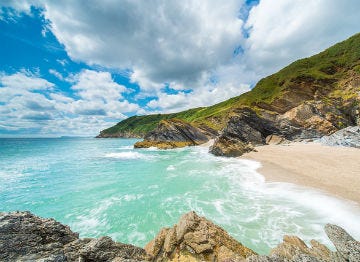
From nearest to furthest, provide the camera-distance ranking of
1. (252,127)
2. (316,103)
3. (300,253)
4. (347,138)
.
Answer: (300,253) < (347,138) < (252,127) < (316,103)

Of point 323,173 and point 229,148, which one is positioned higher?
point 229,148

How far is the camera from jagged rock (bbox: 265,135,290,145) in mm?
47406

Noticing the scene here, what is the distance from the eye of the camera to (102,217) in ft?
45.6

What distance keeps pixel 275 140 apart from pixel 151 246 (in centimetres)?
4986

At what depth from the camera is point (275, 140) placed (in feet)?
160

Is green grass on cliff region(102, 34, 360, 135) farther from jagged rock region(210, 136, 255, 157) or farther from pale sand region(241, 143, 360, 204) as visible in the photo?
pale sand region(241, 143, 360, 204)

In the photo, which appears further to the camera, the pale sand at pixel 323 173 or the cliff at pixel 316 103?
the cliff at pixel 316 103

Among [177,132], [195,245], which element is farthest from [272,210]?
[177,132]

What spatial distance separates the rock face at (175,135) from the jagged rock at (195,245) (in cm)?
6084

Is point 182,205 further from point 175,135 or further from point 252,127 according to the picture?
point 175,135

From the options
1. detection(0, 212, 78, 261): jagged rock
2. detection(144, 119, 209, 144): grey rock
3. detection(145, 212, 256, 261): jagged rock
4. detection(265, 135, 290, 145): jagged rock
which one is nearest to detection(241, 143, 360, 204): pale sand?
detection(145, 212, 256, 261): jagged rock

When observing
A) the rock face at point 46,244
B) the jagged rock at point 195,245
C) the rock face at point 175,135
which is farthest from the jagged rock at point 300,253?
the rock face at point 175,135

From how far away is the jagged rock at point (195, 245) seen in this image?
6.63 metres

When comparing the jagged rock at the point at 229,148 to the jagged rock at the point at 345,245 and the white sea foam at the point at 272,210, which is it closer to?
the white sea foam at the point at 272,210
